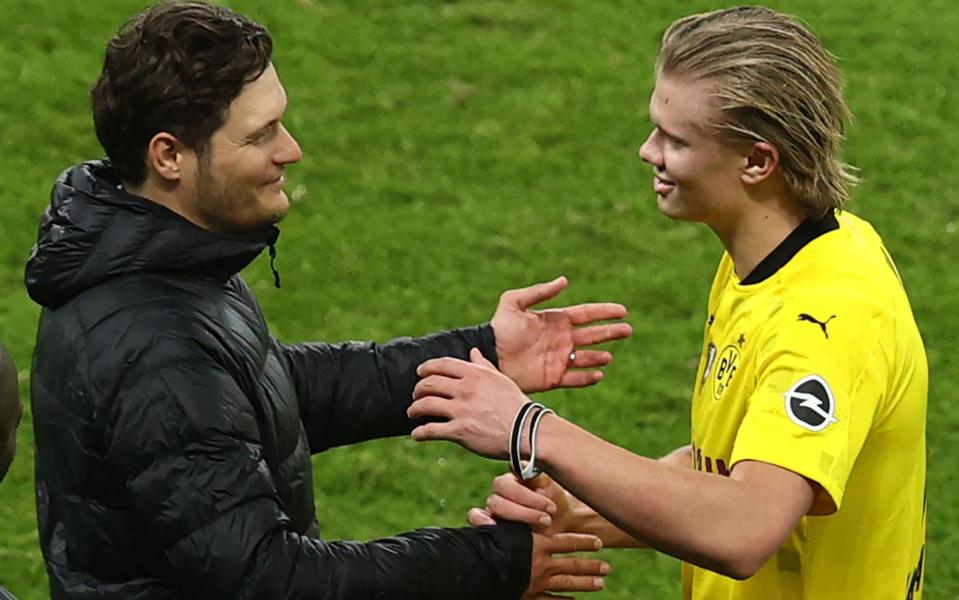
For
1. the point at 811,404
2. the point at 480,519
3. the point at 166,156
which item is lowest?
the point at 480,519

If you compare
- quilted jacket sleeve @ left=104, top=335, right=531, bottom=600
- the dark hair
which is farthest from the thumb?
the dark hair

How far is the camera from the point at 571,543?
13.4 feet

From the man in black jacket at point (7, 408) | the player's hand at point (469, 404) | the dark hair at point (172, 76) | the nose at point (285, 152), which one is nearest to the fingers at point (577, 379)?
the player's hand at point (469, 404)

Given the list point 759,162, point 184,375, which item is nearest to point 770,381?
point 759,162

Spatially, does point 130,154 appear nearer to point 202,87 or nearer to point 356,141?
point 202,87

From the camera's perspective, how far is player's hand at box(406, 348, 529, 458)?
348cm

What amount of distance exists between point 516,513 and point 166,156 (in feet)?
3.61

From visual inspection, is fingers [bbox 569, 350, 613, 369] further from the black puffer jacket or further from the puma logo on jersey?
the puma logo on jersey

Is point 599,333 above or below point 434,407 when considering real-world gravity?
below

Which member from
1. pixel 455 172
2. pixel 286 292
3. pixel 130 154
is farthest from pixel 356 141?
pixel 130 154

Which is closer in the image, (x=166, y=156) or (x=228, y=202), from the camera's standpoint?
(x=166, y=156)

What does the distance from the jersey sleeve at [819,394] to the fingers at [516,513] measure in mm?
696

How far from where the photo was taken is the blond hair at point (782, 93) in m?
3.58

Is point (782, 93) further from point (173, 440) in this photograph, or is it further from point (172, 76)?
point (173, 440)
